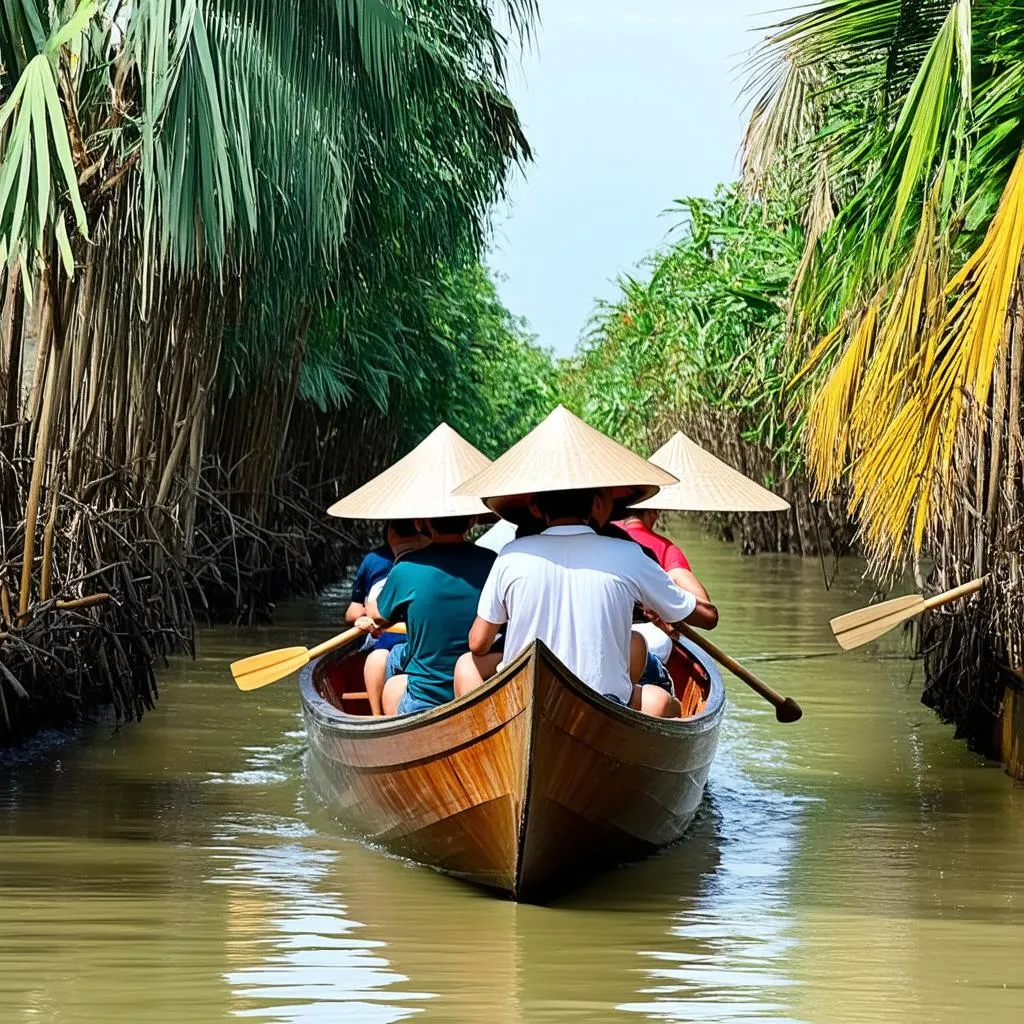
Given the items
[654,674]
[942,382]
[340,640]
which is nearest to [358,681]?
[340,640]

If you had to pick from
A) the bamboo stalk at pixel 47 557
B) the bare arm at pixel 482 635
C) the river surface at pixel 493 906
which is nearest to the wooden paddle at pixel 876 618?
the river surface at pixel 493 906

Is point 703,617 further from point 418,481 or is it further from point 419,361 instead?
point 419,361

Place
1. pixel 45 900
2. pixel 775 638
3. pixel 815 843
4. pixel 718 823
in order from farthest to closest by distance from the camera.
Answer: pixel 775 638 → pixel 718 823 → pixel 815 843 → pixel 45 900

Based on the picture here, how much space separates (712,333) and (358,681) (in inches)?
477

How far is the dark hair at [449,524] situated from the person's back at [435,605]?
0.10 meters

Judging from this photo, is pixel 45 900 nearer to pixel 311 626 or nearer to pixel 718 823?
pixel 718 823

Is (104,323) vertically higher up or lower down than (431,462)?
higher up

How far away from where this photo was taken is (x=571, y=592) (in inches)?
250

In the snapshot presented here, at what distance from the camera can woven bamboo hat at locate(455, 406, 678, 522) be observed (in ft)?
21.5

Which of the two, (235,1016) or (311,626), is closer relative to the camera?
(235,1016)

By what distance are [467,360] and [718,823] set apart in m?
15.8

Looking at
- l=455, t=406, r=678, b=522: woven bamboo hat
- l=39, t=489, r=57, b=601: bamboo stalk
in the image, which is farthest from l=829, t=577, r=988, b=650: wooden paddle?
l=39, t=489, r=57, b=601: bamboo stalk

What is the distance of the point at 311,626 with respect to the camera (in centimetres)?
1582

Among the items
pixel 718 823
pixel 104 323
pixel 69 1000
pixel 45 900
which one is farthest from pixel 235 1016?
pixel 104 323
